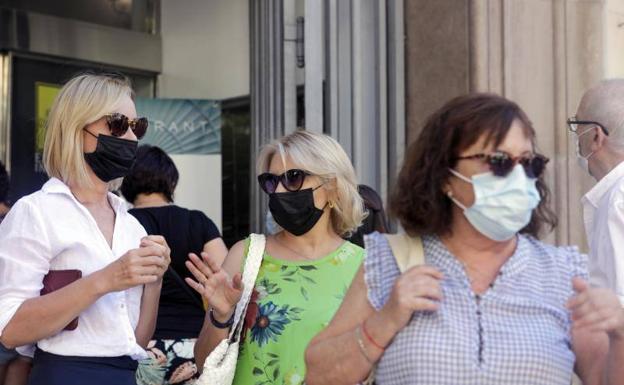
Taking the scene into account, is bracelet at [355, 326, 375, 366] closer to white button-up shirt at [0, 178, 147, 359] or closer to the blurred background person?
white button-up shirt at [0, 178, 147, 359]

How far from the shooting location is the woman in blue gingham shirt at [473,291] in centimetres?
278

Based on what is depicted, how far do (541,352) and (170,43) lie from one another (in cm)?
771

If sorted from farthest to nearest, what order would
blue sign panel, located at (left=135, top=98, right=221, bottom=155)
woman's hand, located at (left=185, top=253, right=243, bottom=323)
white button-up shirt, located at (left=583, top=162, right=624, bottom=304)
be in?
1. blue sign panel, located at (left=135, top=98, right=221, bottom=155)
2. white button-up shirt, located at (left=583, top=162, right=624, bottom=304)
3. woman's hand, located at (left=185, top=253, right=243, bottom=323)

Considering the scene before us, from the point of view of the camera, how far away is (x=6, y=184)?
19.8 ft

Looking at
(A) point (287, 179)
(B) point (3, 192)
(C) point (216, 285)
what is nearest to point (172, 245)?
(A) point (287, 179)

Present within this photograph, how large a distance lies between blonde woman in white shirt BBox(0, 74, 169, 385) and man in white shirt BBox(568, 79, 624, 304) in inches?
68.6

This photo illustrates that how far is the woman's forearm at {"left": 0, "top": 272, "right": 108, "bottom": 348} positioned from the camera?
352 centimetres

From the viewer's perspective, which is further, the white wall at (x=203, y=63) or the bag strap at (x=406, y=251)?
the white wall at (x=203, y=63)

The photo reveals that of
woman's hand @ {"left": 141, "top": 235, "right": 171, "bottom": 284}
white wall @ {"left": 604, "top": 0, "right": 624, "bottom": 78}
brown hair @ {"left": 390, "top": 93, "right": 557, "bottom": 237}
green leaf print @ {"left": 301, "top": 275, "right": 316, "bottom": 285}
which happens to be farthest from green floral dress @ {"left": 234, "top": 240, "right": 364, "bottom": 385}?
white wall @ {"left": 604, "top": 0, "right": 624, "bottom": 78}

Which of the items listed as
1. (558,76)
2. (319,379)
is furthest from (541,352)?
(558,76)

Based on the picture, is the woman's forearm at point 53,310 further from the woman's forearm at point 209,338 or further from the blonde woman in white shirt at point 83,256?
the woman's forearm at point 209,338

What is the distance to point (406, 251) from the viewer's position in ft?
9.77

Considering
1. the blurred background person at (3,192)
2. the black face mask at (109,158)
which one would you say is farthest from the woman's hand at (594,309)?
the blurred background person at (3,192)

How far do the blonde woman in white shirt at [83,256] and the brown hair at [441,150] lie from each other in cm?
103
